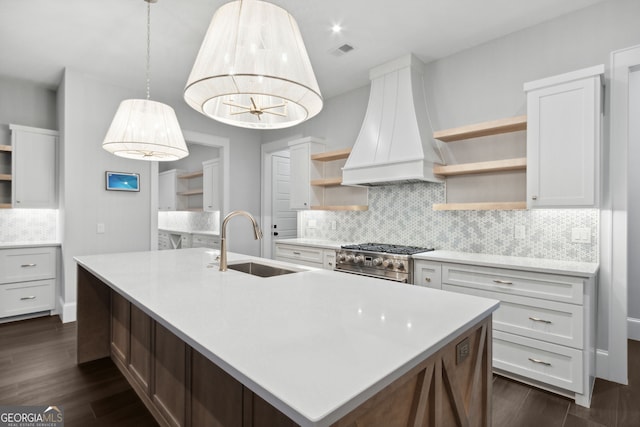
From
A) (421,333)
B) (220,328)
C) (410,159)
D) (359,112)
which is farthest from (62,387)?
(359,112)

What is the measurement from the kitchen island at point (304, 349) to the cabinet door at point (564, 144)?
5.08ft

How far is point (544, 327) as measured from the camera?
2.31 metres

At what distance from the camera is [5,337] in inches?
129

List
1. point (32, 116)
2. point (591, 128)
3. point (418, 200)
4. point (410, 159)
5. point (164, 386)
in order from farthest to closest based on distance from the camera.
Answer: point (32, 116) < point (418, 200) < point (410, 159) < point (591, 128) < point (164, 386)

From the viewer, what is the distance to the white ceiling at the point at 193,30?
263 centimetres

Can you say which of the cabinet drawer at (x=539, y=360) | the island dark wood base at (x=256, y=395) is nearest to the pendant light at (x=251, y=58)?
the island dark wood base at (x=256, y=395)

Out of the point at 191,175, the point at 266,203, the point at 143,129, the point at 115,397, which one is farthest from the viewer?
the point at 191,175

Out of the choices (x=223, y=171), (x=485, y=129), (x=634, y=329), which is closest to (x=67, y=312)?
(x=223, y=171)

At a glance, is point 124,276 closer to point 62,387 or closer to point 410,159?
point 62,387

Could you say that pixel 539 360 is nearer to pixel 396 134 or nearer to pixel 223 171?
pixel 396 134

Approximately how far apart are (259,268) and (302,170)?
2.38 m

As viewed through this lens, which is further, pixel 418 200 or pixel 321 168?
pixel 321 168

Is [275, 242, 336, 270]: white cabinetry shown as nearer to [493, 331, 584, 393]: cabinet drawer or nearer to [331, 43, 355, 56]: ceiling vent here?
[493, 331, 584, 393]: cabinet drawer

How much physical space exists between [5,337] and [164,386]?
2.72 metres
